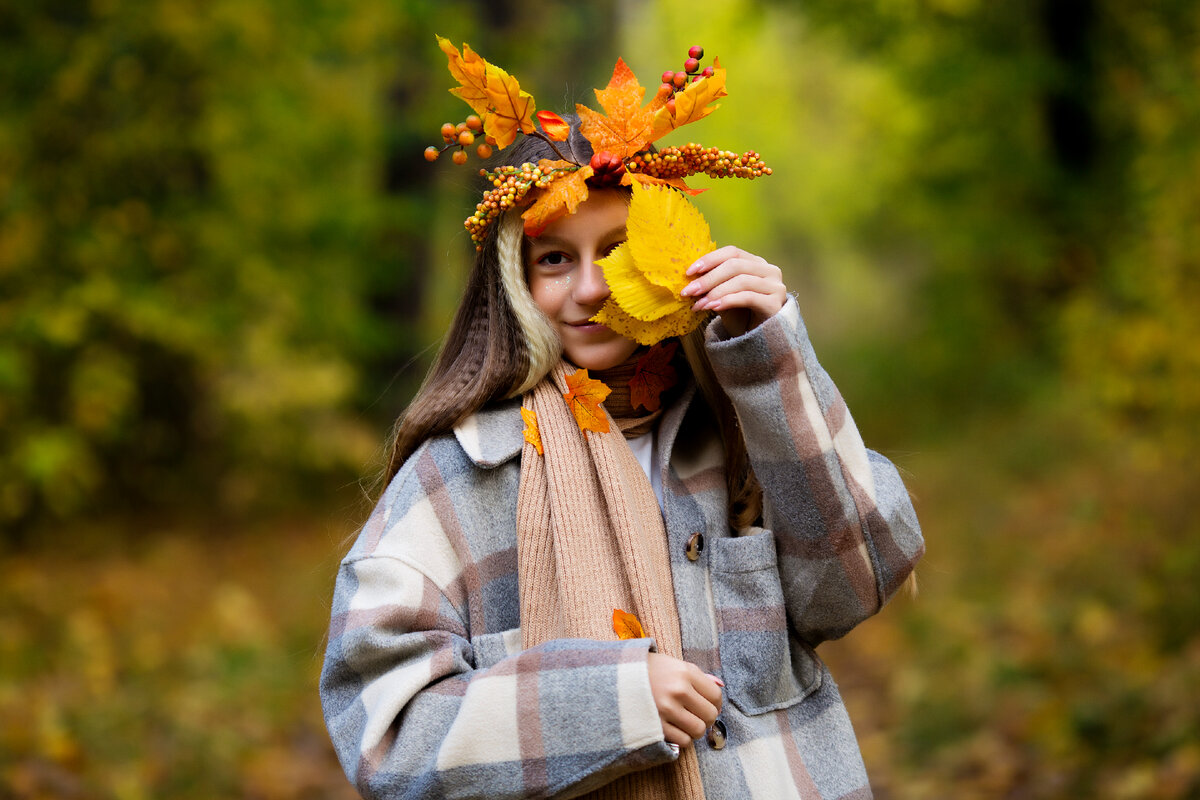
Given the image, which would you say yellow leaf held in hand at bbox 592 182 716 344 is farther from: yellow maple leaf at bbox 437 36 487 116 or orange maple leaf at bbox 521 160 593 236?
yellow maple leaf at bbox 437 36 487 116

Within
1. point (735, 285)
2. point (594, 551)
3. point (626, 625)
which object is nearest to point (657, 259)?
point (735, 285)

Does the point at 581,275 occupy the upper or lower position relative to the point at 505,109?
lower

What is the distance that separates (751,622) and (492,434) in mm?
555

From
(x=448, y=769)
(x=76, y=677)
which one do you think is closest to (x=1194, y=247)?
(x=448, y=769)

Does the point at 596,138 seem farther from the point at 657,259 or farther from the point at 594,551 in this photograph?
the point at 594,551

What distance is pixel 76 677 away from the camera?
534cm

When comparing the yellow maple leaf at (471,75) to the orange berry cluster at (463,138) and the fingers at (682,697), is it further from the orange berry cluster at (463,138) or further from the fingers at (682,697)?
the fingers at (682,697)

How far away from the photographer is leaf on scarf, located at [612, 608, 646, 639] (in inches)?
73.6

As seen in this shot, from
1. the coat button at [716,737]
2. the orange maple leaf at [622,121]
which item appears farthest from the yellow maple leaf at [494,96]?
the coat button at [716,737]

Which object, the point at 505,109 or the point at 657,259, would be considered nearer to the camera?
the point at 657,259

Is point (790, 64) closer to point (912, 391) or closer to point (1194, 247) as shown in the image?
point (912, 391)

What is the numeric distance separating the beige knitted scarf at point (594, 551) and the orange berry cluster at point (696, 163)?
18.1 inches

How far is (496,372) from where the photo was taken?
205 centimetres

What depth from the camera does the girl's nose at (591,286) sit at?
6.55ft
